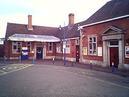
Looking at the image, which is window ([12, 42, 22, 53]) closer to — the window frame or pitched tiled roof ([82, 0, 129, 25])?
the window frame

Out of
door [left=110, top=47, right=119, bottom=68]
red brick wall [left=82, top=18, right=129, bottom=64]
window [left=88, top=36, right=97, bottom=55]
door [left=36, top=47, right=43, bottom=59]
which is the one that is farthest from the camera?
door [left=36, top=47, right=43, bottom=59]

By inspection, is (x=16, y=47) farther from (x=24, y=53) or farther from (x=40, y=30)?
(x=40, y=30)

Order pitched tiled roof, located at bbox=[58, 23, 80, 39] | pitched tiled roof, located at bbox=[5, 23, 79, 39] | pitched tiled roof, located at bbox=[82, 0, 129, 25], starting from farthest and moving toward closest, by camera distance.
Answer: pitched tiled roof, located at bbox=[5, 23, 79, 39], pitched tiled roof, located at bbox=[58, 23, 80, 39], pitched tiled roof, located at bbox=[82, 0, 129, 25]

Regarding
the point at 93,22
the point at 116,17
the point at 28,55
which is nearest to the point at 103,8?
the point at 93,22

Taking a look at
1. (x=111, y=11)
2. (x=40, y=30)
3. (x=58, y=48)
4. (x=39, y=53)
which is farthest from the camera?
(x=40, y=30)

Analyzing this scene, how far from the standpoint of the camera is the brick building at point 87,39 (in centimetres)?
2170

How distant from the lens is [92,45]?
87.7 feet

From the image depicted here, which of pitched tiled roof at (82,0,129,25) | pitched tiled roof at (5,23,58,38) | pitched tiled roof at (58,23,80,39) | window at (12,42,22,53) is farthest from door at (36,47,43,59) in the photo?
pitched tiled roof at (82,0,129,25)

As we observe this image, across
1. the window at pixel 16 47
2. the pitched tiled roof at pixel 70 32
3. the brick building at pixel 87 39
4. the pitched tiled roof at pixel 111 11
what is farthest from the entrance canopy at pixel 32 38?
the pitched tiled roof at pixel 111 11

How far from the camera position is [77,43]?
33.0m

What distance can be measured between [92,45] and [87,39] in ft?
5.32

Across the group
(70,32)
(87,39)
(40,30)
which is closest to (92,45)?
(87,39)

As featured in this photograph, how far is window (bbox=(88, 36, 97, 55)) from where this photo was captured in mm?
26266

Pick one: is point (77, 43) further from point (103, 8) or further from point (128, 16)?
point (128, 16)
